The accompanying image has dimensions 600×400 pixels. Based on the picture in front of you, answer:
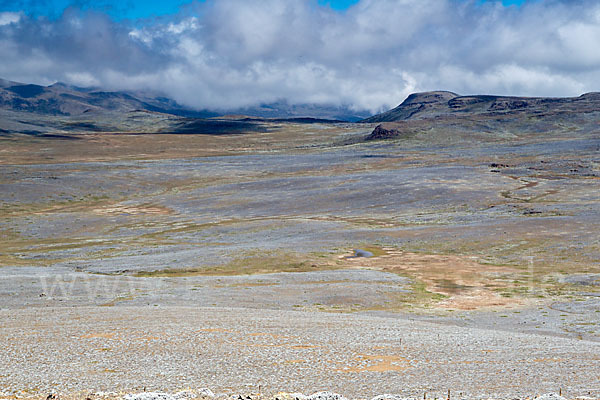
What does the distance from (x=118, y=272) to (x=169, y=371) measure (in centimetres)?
3209

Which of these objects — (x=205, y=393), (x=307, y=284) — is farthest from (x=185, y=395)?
(x=307, y=284)

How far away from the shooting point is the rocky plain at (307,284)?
64.1ft

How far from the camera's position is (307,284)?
4272 centimetres

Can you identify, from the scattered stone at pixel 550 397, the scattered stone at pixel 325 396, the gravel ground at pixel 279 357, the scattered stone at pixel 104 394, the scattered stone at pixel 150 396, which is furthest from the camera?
the gravel ground at pixel 279 357

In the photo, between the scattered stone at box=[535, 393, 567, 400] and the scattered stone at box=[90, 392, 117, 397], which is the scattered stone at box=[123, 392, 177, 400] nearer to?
the scattered stone at box=[90, 392, 117, 397]

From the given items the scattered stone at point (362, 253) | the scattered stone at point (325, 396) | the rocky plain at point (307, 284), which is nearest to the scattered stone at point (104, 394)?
the rocky plain at point (307, 284)

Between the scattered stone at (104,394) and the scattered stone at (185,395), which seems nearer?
the scattered stone at (185,395)

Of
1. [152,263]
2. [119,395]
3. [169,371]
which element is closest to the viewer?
[119,395]

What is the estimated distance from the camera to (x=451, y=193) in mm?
96562

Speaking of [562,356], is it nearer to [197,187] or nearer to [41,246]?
[41,246]

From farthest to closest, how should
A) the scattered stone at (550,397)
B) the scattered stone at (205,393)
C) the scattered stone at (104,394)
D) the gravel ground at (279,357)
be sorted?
the gravel ground at (279,357) < the scattered stone at (104,394) < the scattered stone at (205,393) < the scattered stone at (550,397)

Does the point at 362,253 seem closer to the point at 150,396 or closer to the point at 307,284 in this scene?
the point at 307,284

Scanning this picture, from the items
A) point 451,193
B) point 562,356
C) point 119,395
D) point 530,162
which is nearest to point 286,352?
point 119,395

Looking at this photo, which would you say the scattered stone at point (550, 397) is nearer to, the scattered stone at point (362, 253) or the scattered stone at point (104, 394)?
the scattered stone at point (104, 394)
